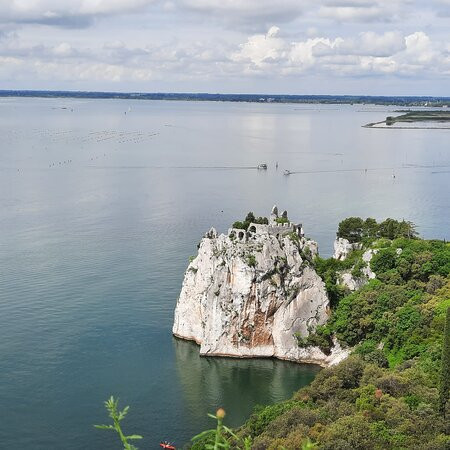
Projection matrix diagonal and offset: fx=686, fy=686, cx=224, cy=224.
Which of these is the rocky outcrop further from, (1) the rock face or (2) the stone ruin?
(1) the rock face

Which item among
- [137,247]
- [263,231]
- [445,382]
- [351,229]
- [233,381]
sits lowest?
[233,381]

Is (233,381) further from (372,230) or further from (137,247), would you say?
(137,247)

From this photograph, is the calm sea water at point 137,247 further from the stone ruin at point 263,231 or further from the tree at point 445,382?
the tree at point 445,382

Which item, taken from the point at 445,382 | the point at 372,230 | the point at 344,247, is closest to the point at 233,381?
the point at 344,247

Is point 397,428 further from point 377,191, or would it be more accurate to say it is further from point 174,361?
point 377,191

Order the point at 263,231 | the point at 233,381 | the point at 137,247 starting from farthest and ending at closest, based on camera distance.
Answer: the point at 137,247
the point at 263,231
the point at 233,381

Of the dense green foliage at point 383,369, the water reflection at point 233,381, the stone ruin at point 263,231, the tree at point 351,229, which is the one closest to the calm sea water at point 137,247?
the water reflection at point 233,381

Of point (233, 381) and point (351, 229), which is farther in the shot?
point (351, 229)

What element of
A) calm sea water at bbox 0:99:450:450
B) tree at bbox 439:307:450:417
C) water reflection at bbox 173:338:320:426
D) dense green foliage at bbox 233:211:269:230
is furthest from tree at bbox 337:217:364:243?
tree at bbox 439:307:450:417
